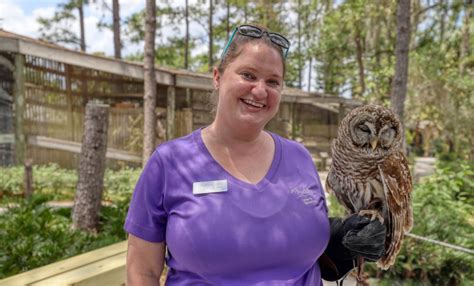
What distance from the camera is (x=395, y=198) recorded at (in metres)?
1.87

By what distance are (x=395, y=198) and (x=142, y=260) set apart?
1.14 metres

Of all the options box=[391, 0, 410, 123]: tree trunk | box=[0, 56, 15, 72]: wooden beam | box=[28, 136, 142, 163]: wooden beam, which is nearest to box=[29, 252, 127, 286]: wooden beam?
box=[391, 0, 410, 123]: tree trunk

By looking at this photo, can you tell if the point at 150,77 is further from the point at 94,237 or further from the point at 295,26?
the point at 295,26

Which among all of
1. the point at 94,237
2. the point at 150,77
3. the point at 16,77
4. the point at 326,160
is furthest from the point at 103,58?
the point at 326,160

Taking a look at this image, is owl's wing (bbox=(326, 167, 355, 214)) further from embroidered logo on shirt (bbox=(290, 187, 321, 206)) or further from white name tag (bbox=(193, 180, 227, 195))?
white name tag (bbox=(193, 180, 227, 195))

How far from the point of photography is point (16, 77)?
10195 millimetres

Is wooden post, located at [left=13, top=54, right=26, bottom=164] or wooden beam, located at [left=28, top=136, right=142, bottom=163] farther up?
wooden post, located at [left=13, top=54, right=26, bottom=164]

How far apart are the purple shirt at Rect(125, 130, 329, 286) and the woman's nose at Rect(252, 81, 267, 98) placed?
29cm

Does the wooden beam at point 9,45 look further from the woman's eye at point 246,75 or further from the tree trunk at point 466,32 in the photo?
the tree trunk at point 466,32

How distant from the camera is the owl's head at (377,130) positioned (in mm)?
1929

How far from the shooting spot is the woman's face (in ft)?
5.00

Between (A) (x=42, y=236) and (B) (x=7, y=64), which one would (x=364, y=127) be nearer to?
(A) (x=42, y=236)

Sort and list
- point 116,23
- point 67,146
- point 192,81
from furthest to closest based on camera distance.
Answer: point 116,23 → point 67,146 → point 192,81

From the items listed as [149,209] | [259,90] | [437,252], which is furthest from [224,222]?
[437,252]
